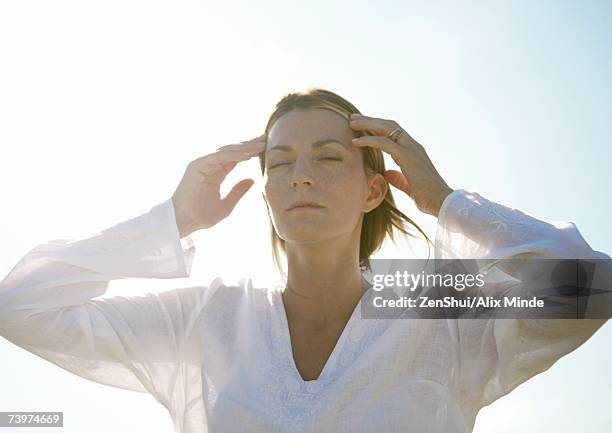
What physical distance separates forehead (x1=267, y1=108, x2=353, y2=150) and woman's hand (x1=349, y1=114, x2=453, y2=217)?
7 cm

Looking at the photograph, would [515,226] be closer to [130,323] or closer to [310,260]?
[310,260]

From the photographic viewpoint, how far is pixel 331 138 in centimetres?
350

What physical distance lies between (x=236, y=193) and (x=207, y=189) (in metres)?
0.19

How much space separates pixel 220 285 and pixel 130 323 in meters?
0.50

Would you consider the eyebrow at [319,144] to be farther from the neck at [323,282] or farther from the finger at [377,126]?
the neck at [323,282]

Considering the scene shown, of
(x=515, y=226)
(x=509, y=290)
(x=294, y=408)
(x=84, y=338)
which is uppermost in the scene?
(x=515, y=226)

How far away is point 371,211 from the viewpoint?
3.89 metres

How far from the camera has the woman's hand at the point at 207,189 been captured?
3480 mm

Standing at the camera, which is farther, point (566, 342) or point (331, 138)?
point (331, 138)

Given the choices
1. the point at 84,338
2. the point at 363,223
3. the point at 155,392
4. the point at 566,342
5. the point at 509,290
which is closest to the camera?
the point at 566,342

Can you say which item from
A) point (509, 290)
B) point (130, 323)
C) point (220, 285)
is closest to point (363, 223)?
point (220, 285)

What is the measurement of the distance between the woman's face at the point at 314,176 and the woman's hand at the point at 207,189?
0.44 feet

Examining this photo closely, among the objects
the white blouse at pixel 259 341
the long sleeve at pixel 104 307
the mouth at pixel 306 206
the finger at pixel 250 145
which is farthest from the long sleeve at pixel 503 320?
the long sleeve at pixel 104 307

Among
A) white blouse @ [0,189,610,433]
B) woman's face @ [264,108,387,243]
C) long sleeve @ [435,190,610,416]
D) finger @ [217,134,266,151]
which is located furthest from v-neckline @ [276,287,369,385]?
finger @ [217,134,266,151]
